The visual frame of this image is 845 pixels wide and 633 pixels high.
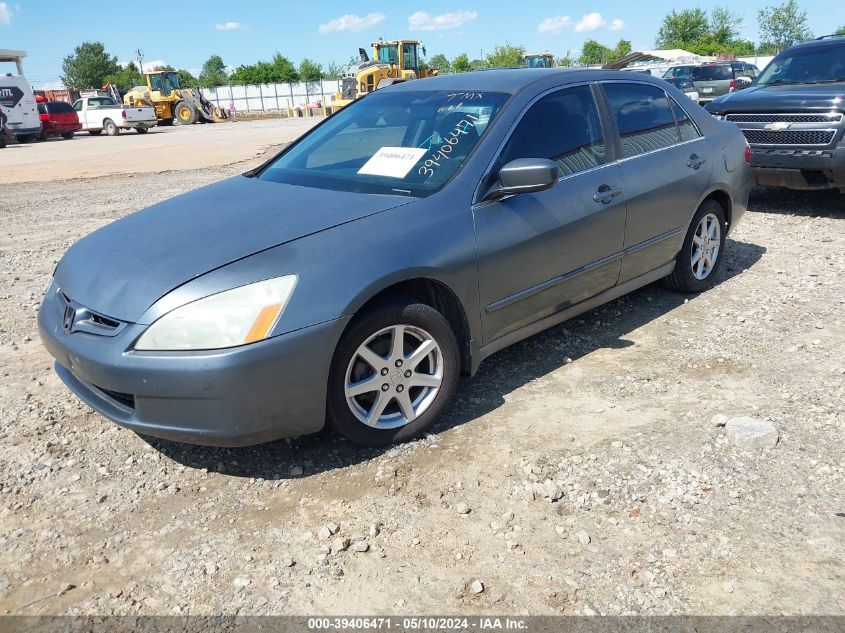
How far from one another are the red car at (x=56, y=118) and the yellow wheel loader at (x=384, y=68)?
11.2 meters

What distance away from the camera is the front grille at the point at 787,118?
7.25m

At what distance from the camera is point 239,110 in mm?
58844

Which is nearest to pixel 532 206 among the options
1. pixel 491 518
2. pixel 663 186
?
pixel 663 186

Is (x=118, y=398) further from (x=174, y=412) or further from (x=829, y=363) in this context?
(x=829, y=363)

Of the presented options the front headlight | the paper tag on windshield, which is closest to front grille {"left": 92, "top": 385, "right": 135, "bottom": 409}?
the front headlight

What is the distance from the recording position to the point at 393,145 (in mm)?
3951

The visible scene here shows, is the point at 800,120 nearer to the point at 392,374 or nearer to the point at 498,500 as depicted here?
the point at 392,374

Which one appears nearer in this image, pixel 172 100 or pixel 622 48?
pixel 172 100

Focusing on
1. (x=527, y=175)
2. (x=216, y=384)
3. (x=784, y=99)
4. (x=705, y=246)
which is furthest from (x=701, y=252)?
(x=216, y=384)

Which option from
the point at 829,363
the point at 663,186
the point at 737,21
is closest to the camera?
the point at 829,363

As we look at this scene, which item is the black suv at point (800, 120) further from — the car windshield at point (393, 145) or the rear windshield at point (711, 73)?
the rear windshield at point (711, 73)

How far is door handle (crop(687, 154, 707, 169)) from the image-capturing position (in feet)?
16.0

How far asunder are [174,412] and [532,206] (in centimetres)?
204

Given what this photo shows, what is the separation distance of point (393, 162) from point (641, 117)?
A: 6.17 ft
